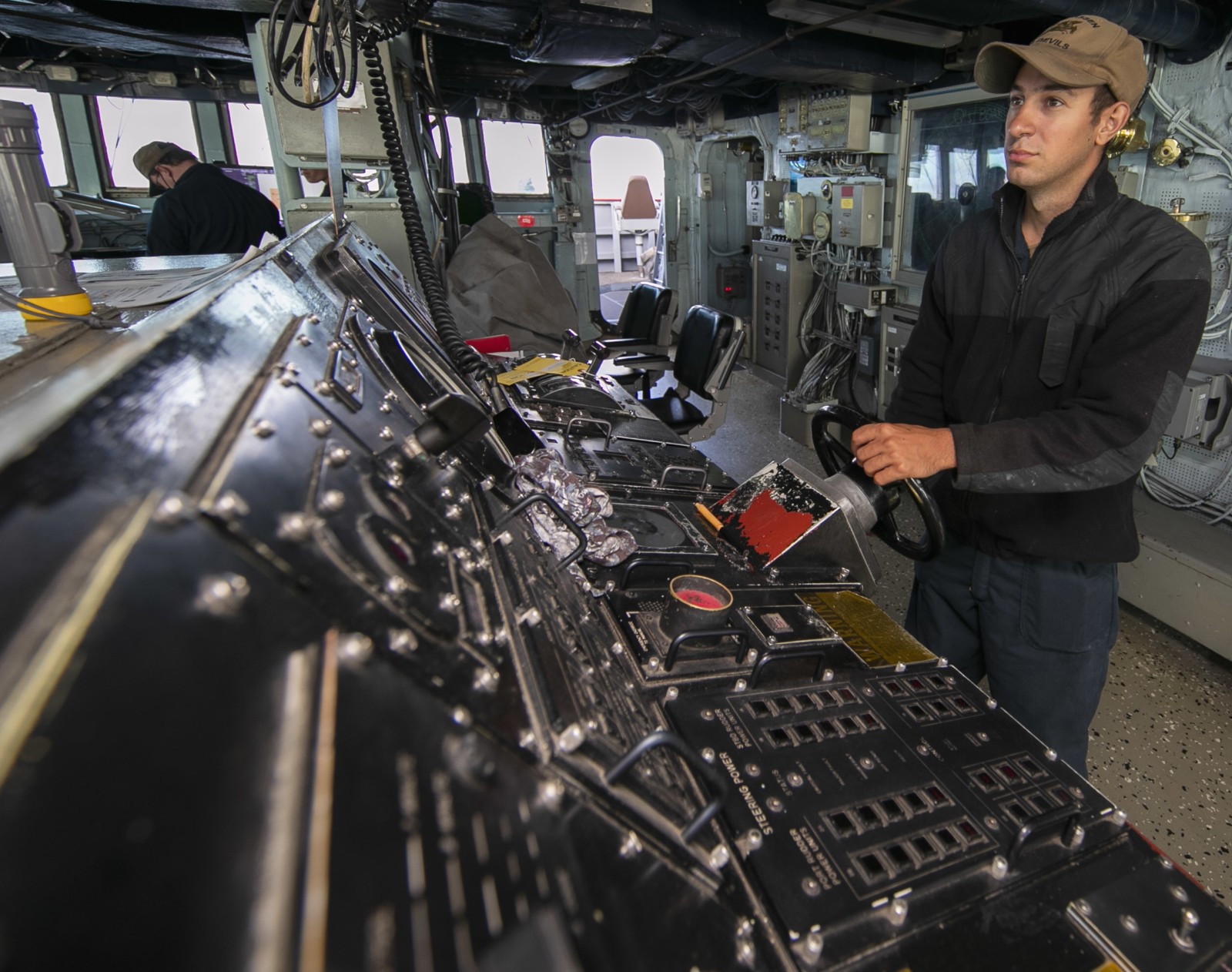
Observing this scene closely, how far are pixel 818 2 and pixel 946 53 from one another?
1.29m

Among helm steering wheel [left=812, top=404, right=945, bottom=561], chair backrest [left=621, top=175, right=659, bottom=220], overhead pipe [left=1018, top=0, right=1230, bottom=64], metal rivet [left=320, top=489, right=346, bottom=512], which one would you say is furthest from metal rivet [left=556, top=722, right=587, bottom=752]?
chair backrest [left=621, top=175, right=659, bottom=220]

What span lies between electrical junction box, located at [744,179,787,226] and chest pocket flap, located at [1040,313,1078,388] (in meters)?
4.45

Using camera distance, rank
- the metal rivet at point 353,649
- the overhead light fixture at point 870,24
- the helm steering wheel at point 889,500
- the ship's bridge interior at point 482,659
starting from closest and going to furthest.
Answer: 1. the ship's bridge interior at point 482,659
2. the metal rivet at point 353,649
3. the helm steering wheel at point 889,500
4. the overhead light fixture at point 870,24

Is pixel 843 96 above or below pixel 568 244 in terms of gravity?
above

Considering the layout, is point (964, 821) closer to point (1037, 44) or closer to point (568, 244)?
point (1037, 44)

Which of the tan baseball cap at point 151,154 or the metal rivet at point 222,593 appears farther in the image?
the tan baseball cap at point 151,154

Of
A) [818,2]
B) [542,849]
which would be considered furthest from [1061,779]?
[818,2]

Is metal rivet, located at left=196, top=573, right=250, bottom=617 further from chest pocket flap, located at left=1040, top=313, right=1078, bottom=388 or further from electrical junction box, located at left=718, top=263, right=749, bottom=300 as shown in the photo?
electrical junction box, located at left=718, top=263, right=749, bottom=300

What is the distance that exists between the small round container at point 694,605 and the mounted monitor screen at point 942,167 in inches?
129

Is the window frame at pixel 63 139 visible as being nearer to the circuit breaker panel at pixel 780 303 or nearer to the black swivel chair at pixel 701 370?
the black swivel chair at pixel 701 370

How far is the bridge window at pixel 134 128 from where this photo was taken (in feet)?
17.9

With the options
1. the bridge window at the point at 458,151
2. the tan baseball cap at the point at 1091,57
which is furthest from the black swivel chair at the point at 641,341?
the bridge window at the point at 458,151

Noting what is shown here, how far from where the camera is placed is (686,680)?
41.3 inches

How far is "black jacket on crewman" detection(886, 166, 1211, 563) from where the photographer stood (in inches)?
50.4
